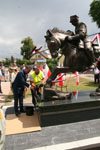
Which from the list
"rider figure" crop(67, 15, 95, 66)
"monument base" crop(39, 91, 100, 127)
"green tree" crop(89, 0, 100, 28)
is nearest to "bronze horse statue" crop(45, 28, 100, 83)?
"rider figure" crop(67, 15, 95, 66)

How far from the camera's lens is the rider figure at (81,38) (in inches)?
154

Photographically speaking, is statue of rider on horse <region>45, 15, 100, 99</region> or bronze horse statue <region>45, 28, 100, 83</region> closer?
bronze horse statue <region>45, 28, 100, 83</region>

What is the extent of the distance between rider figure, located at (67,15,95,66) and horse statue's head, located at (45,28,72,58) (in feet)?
0.94

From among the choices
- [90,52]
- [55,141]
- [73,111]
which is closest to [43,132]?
[55,141]

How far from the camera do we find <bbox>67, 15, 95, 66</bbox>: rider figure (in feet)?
12.8

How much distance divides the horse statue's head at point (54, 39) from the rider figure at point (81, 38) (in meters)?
0.29

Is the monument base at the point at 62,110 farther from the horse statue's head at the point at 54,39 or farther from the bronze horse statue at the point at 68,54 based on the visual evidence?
the horse statue's head at the point at 54,39

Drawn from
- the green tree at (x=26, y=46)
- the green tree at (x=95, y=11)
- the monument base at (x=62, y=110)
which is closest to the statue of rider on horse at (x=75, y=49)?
the monument base at (x=62, y=110)

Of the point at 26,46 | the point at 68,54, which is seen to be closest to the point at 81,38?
the point at 68,54

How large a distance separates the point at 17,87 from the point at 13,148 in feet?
6.12

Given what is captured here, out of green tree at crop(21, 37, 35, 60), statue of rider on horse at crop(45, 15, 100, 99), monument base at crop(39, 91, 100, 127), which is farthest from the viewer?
green tree at crop(21, 37, 35, 60)

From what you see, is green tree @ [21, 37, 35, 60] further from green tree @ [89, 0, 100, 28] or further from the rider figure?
the rider figure

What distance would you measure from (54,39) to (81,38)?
102cm

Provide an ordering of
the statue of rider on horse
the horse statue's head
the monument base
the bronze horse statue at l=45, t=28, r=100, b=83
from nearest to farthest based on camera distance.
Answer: the monument base
the horse statue's head
the bronze horse statue at l=45, t=28, r=100, b=83
the statue of rider on horse
